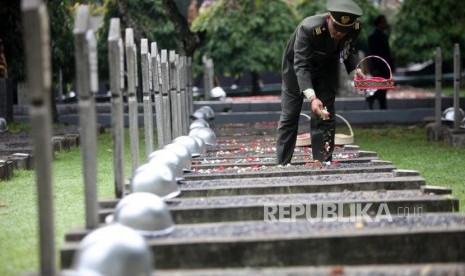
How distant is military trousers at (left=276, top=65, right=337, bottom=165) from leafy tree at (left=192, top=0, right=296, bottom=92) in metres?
20.9

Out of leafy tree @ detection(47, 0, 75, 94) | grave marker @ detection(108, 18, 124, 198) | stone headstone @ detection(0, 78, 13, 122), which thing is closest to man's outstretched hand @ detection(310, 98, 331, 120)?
grave marker @ detection(108, 18, 124, 198)

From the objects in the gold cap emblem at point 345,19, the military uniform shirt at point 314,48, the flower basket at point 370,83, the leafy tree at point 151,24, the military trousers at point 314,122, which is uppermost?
the leafy tree at point 151,24

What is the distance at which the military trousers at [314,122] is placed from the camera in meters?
12.0

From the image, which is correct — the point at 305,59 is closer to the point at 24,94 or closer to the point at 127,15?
the point at 127,15

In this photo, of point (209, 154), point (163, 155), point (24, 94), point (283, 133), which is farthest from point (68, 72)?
point (163, 155)

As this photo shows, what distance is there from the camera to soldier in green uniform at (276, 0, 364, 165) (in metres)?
11.1

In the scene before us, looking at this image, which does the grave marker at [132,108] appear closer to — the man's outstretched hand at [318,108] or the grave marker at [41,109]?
the man's outstretched hand at [318,108]

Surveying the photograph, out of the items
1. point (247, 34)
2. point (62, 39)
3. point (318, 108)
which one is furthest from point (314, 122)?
point (247, 34)

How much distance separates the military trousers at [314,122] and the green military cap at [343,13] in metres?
0.88

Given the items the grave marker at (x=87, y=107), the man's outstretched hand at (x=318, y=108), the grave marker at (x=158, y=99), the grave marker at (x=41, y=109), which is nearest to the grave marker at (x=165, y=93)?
the grave marker at (x=158, y=99)

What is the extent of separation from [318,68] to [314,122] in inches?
27.9

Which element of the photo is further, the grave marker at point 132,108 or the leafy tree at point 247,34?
the leafy tree at point 247,34

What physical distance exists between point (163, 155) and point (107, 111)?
1591cm

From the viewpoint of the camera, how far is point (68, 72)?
2642 centimetres
